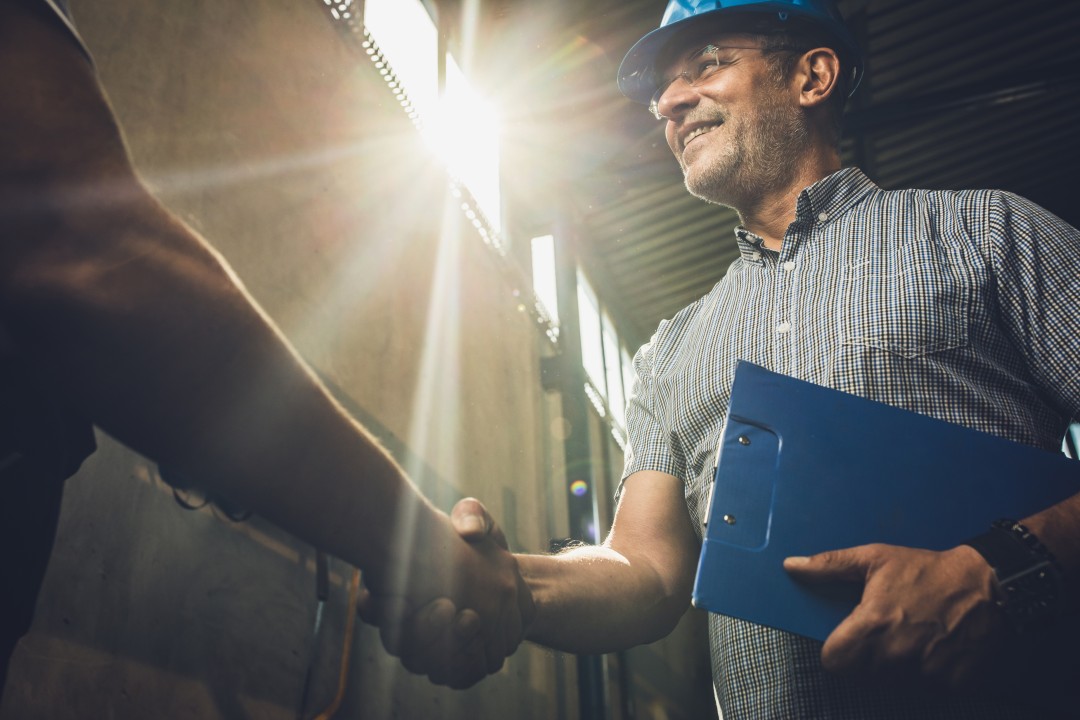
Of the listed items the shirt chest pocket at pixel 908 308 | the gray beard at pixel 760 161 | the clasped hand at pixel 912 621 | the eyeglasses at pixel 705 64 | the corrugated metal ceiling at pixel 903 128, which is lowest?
the clasped hand at pixel 912 621

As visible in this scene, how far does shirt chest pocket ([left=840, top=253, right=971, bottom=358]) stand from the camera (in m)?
1.41

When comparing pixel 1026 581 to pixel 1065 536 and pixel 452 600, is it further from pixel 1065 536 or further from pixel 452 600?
pixel 452 600

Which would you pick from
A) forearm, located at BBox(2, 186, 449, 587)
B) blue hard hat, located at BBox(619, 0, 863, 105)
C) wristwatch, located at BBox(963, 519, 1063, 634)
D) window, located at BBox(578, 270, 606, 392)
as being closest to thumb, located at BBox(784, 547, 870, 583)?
wristwatch, located at BBox(963, 519, 1063, 634)

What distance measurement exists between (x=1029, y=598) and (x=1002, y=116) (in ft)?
22.5

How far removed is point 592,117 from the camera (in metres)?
5.20

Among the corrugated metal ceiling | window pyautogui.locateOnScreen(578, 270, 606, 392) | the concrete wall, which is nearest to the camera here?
the concrete wall

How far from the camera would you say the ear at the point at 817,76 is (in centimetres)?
216

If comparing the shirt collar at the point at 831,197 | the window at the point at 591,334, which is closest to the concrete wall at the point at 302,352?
the shirt collar at the point at 831,197

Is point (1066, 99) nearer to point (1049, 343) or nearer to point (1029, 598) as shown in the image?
point (1049, 343)

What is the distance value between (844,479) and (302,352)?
187cm

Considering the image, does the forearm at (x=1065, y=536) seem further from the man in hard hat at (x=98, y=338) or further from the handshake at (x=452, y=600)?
the man in hard hat at (x=98, y=338)

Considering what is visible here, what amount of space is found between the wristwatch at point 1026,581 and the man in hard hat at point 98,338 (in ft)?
3.24

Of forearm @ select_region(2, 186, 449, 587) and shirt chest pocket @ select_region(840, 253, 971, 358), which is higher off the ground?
shirt chest pocket @ select_region(840, 253, 971, 358)

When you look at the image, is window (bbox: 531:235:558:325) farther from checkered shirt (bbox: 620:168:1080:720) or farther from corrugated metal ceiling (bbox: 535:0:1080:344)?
checkered shirt (bbox: 620:168:1080:720)
